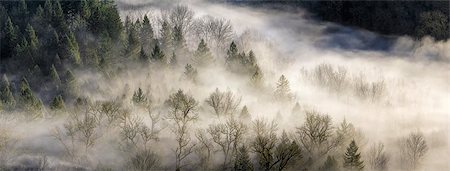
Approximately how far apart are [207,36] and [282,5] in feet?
111

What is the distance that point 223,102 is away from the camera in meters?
103

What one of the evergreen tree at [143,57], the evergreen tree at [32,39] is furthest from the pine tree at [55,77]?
the evergreen tree at [143,57]

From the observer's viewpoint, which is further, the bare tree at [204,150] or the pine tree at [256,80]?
the pine tree at [256,80]

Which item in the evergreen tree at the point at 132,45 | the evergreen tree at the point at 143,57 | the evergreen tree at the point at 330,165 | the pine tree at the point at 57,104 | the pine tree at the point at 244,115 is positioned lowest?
the evergreen tree at the point at 330,165

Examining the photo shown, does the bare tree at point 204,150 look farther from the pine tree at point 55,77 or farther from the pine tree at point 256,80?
the pine tree at point 55,77

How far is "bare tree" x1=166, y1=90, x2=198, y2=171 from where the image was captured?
97.8 m

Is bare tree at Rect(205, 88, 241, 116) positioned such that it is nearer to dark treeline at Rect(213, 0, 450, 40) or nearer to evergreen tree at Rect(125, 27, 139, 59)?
evergreen tree at Rect(125, 27, 139, 59)

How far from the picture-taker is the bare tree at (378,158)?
97188 millimetres

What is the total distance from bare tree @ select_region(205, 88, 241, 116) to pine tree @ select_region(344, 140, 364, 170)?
1889 cm

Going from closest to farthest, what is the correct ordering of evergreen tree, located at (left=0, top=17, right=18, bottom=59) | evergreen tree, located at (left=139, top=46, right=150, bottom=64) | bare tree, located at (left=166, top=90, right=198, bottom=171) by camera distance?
1. bare tree, located at (left=166, top=90, right=198, bottom=171)
2. evergreen tree, located at (left=139, top=46, right=150, bottom=64)
3. evergreen tree, located at (left=0, top=17, right=18, bottom=59)

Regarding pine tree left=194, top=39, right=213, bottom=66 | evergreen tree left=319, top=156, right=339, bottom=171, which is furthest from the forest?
pine tree left=194, top=39, right=213, bottom=66

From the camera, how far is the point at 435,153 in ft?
331

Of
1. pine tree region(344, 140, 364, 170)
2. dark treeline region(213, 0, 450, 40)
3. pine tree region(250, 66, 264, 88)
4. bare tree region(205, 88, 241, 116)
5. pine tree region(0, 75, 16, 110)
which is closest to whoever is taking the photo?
pine tree region(344, 140, 364, 170)

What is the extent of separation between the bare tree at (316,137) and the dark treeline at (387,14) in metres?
54.7
